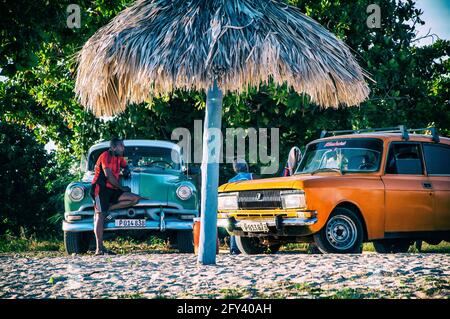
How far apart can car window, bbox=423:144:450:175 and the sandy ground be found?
2251mm

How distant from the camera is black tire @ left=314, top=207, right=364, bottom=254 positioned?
31.6 ft

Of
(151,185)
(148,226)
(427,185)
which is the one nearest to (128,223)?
(148,226)

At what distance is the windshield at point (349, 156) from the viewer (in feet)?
34.0

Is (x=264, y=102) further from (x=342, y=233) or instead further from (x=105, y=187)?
(x=342, y=233)

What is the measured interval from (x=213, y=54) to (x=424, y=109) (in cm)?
1074

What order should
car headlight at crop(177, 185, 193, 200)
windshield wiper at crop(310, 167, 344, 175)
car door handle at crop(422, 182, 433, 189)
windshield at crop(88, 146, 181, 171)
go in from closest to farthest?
windshield wiper at crop(310, 167, 344, 175), car door handle at crop(422, 182, 433, 189), car headlight at crop(177, 185, 193, 200), windshield at crop(88, 146, 181, 171)

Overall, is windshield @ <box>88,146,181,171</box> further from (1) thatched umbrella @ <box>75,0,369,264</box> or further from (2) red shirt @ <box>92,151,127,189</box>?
(1) thatched umbrella @ <box>75,0,369,264</box>

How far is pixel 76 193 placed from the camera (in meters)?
11.6

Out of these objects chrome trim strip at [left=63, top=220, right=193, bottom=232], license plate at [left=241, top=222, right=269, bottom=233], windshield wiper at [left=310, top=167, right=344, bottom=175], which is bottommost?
chrome trim strip at [left=63, top=220, right=193, bottom=232]

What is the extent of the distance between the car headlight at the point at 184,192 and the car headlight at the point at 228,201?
41.0 inches

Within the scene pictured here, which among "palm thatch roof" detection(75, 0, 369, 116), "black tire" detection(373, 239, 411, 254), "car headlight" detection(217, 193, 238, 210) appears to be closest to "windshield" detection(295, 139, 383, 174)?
"car headlight" detection(217, 193, 238, 210)

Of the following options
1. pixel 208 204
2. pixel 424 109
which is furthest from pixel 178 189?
pixel 424 109
